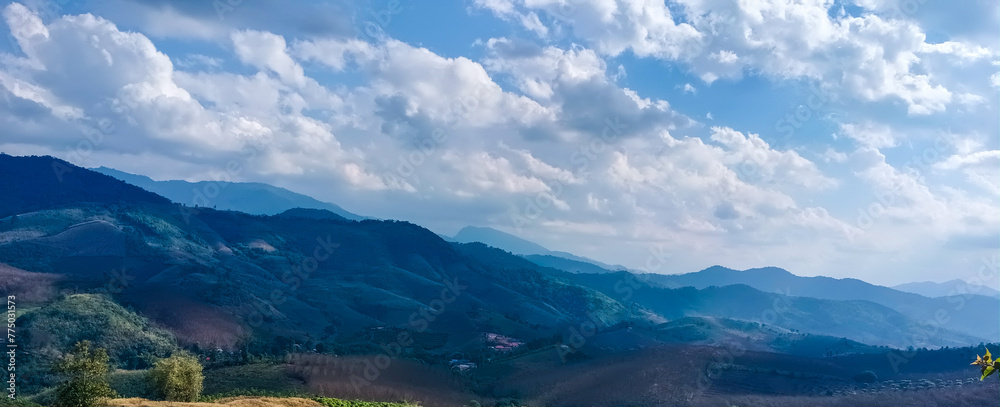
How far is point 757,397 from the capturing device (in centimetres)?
13862

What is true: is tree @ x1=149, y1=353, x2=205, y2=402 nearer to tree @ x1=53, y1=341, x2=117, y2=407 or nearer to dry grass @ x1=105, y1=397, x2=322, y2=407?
dry grass @ x1=105, y1=397, x2=322, y2=407

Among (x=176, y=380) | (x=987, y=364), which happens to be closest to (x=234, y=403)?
(x=176, y=380)

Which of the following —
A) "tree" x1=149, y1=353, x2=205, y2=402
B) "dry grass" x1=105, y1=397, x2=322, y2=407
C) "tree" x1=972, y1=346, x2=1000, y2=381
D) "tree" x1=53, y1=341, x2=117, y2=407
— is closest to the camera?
"tree" x1=972, y1=346, x2=1000, y2=381

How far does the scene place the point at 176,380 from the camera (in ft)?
247

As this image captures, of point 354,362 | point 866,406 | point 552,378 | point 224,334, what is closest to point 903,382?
point 866,406

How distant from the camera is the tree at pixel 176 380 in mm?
75188

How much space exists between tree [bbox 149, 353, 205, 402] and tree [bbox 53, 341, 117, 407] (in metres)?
20.6

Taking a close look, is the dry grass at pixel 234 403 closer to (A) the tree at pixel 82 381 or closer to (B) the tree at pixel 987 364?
(A) the tree at pixel 82 381

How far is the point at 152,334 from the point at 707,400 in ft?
489

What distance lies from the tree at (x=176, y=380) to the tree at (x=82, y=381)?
2057cm

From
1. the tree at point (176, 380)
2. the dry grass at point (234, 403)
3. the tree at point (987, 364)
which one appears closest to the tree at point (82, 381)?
the dry grass at point (234, 403)

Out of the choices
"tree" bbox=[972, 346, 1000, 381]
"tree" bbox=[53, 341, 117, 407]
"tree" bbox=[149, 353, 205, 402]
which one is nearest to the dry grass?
"tree" bbox=[53, 341, 117, 407]

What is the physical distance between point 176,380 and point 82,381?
24.6m

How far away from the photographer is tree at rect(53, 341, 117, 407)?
51031 millimetres
